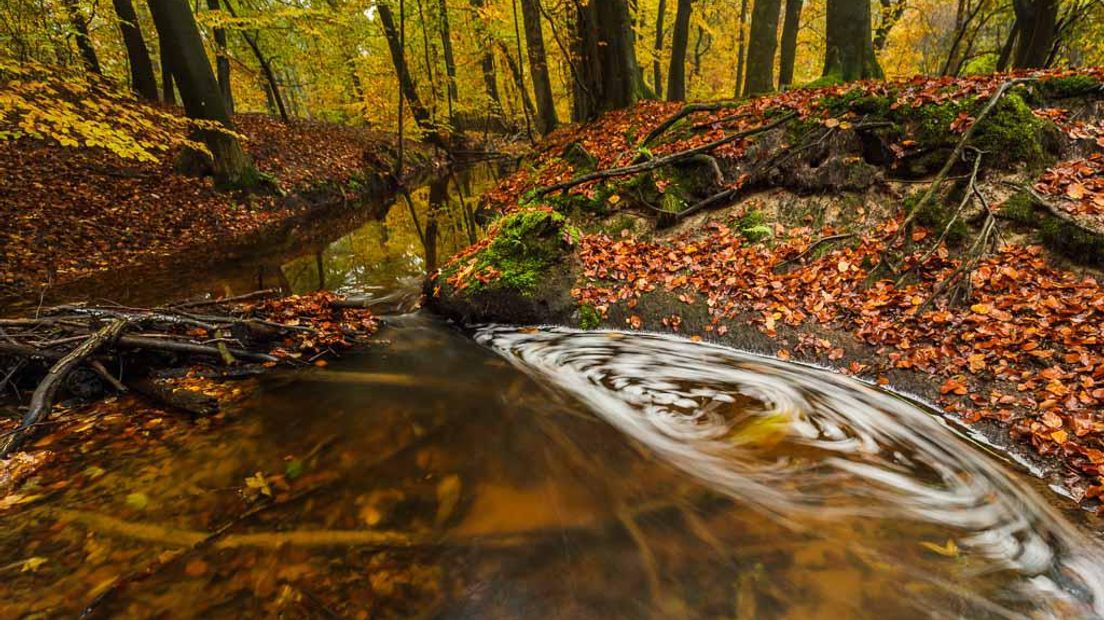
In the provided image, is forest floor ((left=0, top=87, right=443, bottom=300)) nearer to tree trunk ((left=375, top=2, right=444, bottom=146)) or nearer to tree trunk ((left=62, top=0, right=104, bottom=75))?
tree trunk ((left=62, top=0, right=104, bottom=75))

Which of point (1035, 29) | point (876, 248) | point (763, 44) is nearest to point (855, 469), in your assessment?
point (876, 248)

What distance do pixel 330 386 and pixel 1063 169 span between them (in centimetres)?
762

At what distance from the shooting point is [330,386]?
4.44 m

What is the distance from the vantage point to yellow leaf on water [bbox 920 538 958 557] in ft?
8.15

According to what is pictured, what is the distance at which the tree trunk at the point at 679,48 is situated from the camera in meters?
12.4

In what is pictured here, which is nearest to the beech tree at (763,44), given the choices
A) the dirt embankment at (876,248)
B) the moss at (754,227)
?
the dirt embankment at (876,248)

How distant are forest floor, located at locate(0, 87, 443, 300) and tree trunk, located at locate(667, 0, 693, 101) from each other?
11.3m

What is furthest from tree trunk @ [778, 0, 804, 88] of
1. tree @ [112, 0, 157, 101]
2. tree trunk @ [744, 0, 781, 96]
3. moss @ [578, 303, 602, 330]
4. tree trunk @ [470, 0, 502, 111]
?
tree @ [112, 0, 157, 101]

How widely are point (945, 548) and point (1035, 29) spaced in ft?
32.5

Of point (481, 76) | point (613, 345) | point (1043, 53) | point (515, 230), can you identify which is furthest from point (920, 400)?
point (481, 76)

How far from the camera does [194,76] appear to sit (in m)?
9.83

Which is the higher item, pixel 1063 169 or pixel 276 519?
pixel 1063 169

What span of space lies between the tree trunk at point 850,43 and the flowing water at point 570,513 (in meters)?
6.51

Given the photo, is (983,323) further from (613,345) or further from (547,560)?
(547,560)
